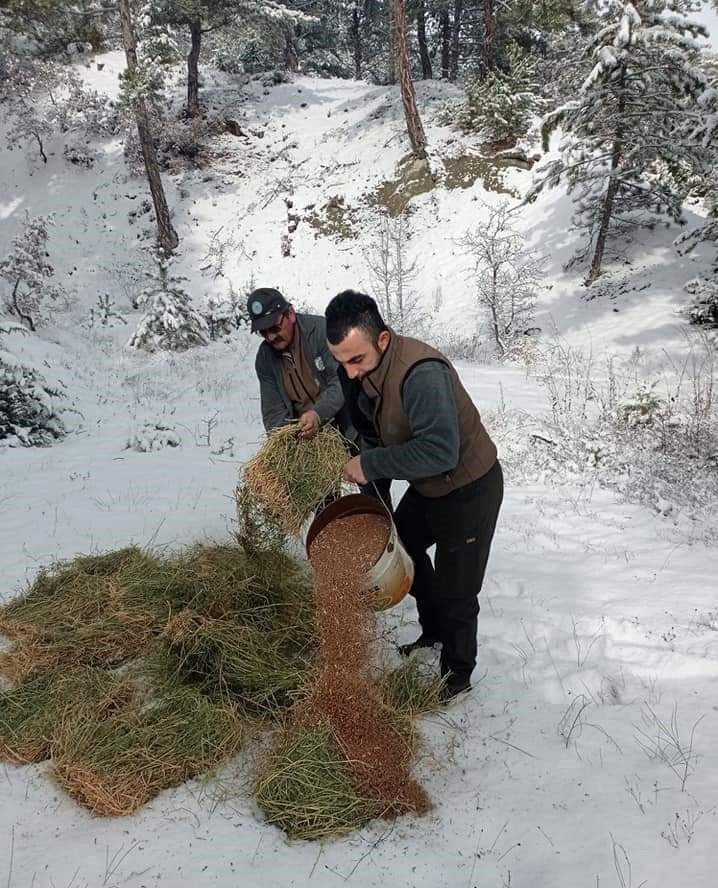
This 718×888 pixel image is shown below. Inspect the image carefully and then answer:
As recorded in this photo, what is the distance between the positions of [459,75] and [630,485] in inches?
951

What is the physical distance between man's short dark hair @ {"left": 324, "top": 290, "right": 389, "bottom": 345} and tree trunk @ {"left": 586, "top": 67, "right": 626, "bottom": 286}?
9.27 metres

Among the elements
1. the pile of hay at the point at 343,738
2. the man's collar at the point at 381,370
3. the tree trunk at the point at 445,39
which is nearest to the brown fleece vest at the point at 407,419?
the man's collar at the point at 381,370

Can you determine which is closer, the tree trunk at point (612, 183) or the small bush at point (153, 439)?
the small bush at point (153, 439)

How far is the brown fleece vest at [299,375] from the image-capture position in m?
3.05

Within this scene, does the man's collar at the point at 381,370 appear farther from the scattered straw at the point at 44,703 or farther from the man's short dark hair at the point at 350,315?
the scattered straw at the point at 44,703

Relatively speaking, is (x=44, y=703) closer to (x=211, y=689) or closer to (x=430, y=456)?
(x=211, y=689)

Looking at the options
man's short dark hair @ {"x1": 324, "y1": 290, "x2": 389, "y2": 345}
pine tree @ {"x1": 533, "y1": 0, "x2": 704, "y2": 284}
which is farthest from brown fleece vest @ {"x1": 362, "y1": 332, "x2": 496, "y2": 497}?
pine tree @ {"x1": 533, "y1": 0, "x2": 704, "y2": 284}

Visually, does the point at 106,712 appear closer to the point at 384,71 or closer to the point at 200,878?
the point at 200,878

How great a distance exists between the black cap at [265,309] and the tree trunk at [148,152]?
41.7ft

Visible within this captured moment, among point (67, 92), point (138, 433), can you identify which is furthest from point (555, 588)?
point (67, 92)

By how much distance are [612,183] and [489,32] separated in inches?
328

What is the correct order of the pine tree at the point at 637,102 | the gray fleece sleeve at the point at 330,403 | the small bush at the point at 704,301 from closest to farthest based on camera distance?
1. the gray fleece sleeve at the point at 330,403
2. the small bush at the point at 704,301
3. the pine tree at the point at 637,102

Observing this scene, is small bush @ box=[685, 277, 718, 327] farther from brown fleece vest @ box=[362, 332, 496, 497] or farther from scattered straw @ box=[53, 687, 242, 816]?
scattered straw @ box=[53, 687, 242, 816]

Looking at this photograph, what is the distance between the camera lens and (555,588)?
3514 mm
